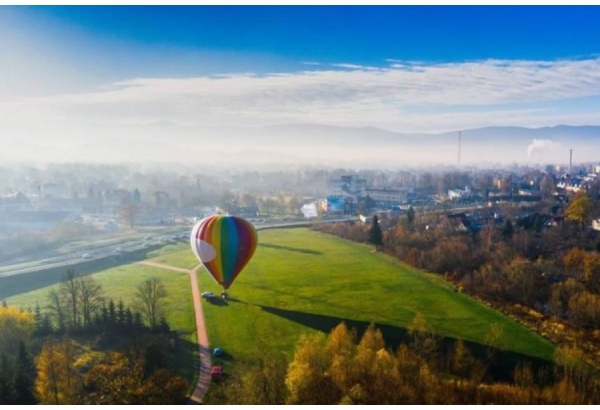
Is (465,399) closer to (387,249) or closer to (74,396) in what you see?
(74,396)

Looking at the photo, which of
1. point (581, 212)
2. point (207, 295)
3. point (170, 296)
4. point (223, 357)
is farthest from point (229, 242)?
point (581, 212)

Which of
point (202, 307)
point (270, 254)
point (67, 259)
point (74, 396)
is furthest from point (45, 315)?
point (270, 254)

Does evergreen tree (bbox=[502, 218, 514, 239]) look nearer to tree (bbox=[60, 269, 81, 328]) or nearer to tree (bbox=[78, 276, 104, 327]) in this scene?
tree (bbox=[78, 276, 104, 327])

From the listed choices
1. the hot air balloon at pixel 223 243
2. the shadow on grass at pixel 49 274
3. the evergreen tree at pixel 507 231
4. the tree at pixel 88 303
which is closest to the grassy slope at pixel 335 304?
the hot air balloon at pixel 223 243

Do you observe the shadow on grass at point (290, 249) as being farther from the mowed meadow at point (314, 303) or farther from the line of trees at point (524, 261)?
the line of trees at point (524, 261)

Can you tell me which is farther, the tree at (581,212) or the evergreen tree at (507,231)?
the tree at (581,212)

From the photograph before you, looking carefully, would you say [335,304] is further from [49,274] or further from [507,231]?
[49,274]

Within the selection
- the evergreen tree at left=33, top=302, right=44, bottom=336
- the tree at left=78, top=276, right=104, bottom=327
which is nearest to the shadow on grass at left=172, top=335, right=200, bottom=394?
the tree at left=78, top=276, right=104, bottom=327
